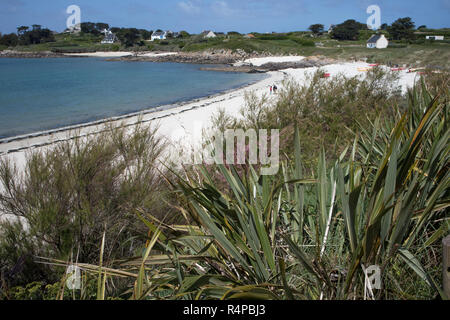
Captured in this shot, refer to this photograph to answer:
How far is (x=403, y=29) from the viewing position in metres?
42.1

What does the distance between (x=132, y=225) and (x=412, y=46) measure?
41.6 meters

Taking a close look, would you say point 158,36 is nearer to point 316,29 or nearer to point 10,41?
point 10,41

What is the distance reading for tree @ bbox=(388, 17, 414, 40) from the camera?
4175cm

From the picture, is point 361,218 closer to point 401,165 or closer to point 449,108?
point 401,165

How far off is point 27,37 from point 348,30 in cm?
8504

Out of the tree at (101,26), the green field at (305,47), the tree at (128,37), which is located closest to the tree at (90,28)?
the tree at (101,26)

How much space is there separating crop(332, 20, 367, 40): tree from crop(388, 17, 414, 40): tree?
1464cm

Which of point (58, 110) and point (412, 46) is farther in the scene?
point (412, 46)

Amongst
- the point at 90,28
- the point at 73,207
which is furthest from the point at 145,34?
the point at 73,207

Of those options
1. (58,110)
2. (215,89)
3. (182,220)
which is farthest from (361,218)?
(215,89)

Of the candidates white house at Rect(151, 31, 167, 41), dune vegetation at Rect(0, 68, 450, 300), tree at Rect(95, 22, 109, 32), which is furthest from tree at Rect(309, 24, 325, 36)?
dune vegetation at Rect(0, 68, 450, 300)

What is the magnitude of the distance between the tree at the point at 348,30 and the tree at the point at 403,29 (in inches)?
576

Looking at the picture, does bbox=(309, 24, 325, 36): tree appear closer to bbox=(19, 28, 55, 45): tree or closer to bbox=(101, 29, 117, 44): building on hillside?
bbox=(101, 29, 117, 44): building on hillside
